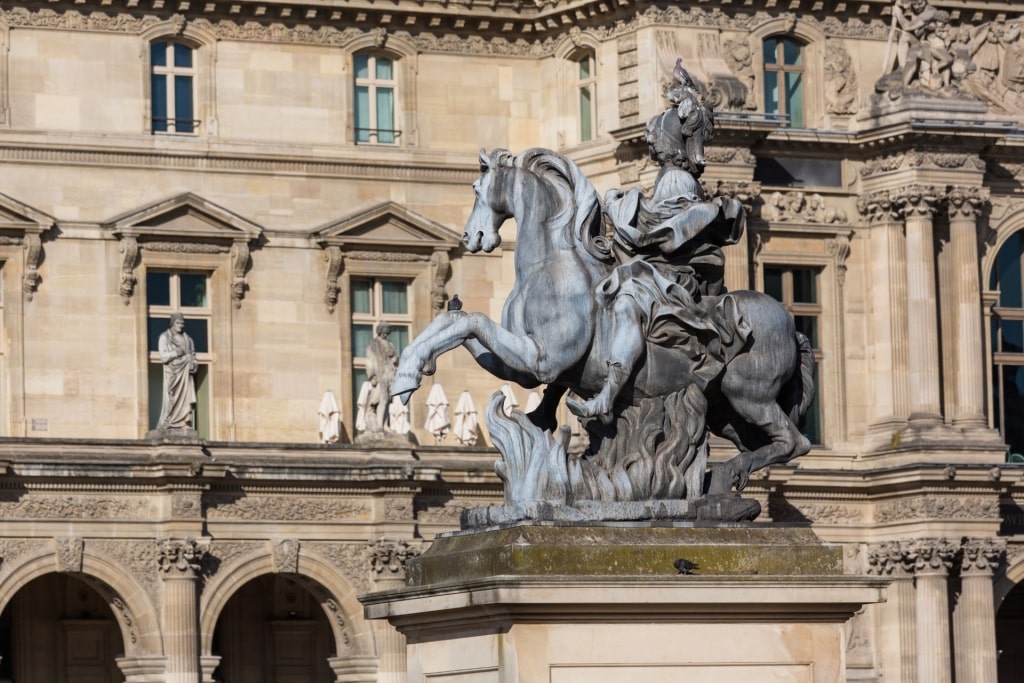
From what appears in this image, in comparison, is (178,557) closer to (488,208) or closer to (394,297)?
(394,297)

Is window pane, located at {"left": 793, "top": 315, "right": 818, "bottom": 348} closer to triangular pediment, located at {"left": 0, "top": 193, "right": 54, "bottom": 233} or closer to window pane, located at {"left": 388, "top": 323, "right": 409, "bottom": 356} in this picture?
window pane, located at {"left": 388, "top": 323, "right": 409, "bottom": 356}

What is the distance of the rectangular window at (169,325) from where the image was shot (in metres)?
49.2

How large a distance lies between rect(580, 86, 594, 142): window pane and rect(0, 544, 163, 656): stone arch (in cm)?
1002

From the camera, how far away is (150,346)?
49250mm

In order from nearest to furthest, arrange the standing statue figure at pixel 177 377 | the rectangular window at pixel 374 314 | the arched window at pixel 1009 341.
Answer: the standing statue figure at pixel 177 377 < the rectangular window at pixel 374 314 < the arched window at pixel 1009 341

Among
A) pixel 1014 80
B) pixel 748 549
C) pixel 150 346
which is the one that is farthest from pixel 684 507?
pixel 1014 80

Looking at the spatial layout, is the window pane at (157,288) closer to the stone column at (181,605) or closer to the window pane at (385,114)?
the window pane at (385,114)

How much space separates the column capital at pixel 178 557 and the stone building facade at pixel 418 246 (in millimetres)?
1167

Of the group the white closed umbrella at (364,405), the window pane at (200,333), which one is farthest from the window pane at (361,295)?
the white closed umbrella at (364,405)

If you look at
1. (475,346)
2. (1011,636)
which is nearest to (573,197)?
(475,346)

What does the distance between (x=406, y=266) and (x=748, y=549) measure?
34879mm

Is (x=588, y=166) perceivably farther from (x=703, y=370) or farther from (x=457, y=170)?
(x=703, y=370)

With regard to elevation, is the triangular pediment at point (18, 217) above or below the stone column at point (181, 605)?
above

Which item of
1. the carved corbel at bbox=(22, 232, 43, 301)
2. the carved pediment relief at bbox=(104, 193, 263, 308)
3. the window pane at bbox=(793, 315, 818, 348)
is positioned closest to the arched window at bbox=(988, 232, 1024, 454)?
the window pane at bbox=(793, 315, 818, 348)
